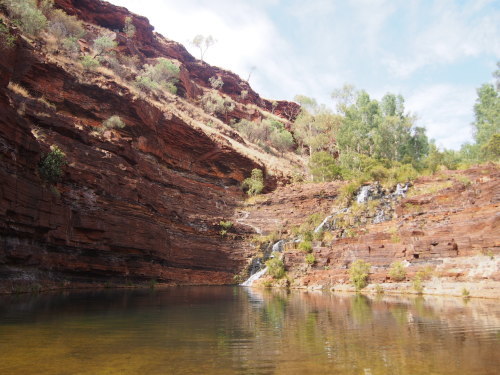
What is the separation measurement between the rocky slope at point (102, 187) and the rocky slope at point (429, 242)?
9708 mm

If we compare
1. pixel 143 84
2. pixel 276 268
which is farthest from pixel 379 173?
pixel 143 84

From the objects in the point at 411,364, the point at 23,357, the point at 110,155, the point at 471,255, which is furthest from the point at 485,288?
the point at 110,155

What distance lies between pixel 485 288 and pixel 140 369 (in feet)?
59.2

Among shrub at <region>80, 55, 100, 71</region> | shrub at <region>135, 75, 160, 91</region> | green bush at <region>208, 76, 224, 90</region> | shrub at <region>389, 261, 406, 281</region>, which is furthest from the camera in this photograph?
green bush at <region>208, 76, 224, 90</region>

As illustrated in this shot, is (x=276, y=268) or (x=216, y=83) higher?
(x=216, y=83)

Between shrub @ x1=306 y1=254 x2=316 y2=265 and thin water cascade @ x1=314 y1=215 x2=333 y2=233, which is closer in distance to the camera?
shrub @ x1=306 y1=254 x2=316 y2=265

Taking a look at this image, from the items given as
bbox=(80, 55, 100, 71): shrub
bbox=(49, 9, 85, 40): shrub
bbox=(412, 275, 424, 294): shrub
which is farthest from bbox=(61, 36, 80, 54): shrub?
bbox=(412, 275, 424, 294): shrub

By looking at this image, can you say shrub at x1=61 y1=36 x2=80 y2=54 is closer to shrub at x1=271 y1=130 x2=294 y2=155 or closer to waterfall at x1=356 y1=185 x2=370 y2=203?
waterfall at x1=356 y1=185 x2=370 y2=203

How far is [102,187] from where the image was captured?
2556cm

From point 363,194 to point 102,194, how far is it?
2391 centimetres

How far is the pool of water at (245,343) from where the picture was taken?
547 centimetres

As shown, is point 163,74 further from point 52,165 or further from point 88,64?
point 52,165

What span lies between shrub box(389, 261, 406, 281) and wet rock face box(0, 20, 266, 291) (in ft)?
54.3

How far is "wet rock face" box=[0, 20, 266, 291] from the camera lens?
18594 mm
